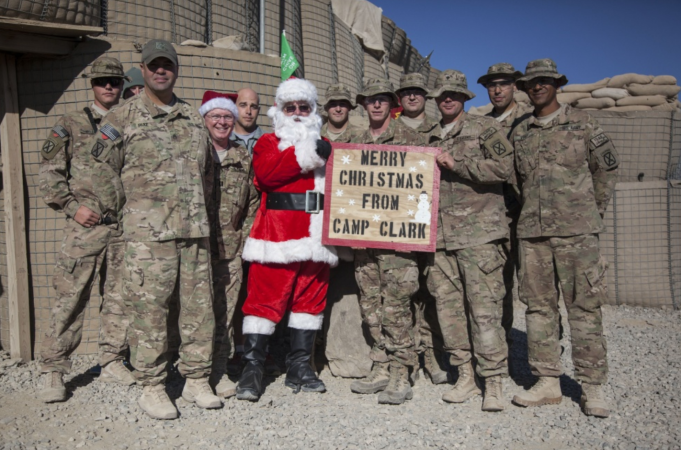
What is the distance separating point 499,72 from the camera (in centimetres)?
486

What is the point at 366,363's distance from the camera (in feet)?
16.1

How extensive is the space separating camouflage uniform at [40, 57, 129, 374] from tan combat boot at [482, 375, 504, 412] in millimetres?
2935

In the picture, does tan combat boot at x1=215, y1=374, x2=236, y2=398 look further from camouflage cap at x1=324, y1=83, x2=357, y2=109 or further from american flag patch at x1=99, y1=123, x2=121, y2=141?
camouflage cap at x1=324, y1=83, x2=357, y2=109

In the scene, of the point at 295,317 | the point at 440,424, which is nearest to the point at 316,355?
the point at 295,317

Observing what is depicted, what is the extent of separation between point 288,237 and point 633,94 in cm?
681

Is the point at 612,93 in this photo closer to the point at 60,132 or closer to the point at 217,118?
the point at 217,118

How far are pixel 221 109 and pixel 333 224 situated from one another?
4.25ft

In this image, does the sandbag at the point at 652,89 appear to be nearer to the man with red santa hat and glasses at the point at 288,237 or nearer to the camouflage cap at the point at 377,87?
the camouflage cap at the point at 377,87

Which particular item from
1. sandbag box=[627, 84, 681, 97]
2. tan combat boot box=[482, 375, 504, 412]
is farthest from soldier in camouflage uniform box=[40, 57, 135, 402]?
sandbag box=[627, 84, 681, 97]

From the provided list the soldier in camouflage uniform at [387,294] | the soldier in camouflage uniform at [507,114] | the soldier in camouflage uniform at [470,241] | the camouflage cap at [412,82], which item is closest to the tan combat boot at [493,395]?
the soldier in camouflage uniform at [470,241]

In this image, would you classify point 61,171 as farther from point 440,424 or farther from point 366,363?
point 440,424

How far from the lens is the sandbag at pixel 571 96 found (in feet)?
29.0

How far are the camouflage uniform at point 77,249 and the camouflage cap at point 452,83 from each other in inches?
103

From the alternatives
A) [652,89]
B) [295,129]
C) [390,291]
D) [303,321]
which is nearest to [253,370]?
[303,321]
